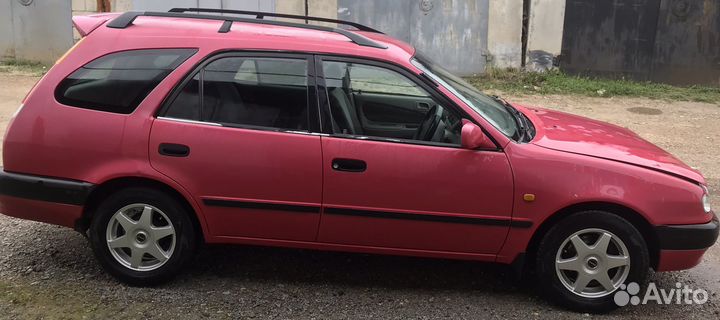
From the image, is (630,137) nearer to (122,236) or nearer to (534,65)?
(122,236)

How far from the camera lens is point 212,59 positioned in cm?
368

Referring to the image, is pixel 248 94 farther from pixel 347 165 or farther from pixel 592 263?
pixel 592 263

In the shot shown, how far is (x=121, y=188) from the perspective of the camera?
3693 mm

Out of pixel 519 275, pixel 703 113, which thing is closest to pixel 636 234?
pixel 519 275

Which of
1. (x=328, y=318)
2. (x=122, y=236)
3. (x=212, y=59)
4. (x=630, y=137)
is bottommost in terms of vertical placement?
(x=328, y=318)

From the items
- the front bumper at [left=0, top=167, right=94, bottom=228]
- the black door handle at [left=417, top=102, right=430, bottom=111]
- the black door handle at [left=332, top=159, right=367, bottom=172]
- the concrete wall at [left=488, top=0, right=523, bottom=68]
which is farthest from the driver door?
the concrete wall at [left=488, top=0, right=523, bottom=68]

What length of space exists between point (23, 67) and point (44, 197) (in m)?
8.89

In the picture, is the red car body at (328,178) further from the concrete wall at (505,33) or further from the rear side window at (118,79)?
the concrete wall at (505,33)

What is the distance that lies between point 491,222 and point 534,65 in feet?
27.8

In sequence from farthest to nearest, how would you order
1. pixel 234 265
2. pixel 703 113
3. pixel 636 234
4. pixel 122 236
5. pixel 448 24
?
pixel 448 24 < pixel 703 113 < pixel 234 265 < pixel 122 236 < pixel 636 234

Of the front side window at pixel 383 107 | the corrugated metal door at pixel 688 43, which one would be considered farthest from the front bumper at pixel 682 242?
the corrugated metal door at pixel 688 43

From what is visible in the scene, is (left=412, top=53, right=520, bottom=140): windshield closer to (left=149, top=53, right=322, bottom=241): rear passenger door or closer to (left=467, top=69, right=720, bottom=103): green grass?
(left=149, top=53, right=322, bottom=241): rear passenger door

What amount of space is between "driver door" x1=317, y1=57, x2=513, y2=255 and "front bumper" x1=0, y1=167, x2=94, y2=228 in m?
1.44

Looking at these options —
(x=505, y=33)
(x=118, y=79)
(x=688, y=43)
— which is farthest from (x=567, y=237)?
(x=688, y=43)
